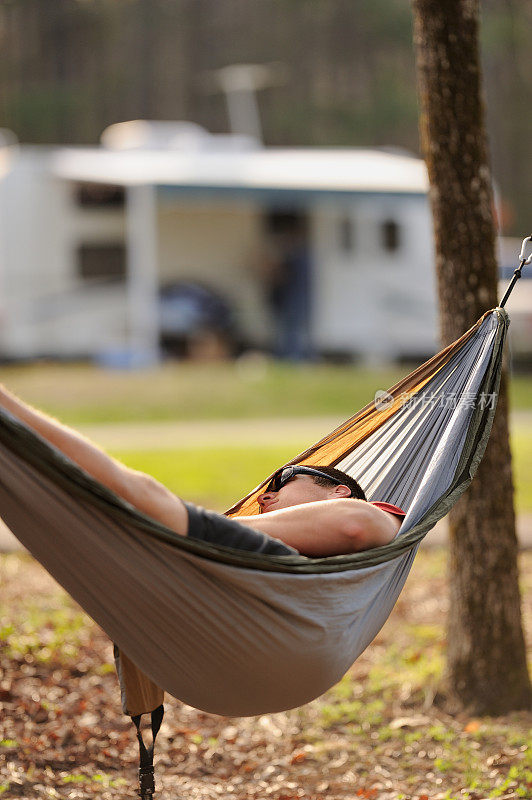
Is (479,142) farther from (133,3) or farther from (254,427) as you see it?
(133,3)

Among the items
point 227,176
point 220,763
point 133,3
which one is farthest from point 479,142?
point 133,3

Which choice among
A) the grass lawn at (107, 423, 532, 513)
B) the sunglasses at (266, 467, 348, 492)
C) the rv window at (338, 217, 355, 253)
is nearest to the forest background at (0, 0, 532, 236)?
the rv window at (338, 217, 355, 253)

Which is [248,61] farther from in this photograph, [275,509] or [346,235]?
[275,509]

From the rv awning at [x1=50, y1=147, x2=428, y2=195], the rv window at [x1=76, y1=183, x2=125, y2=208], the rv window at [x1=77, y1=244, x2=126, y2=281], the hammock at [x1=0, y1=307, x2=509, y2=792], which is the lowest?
the hammock at [x1=0, y1=307, x2=509, y2=792]


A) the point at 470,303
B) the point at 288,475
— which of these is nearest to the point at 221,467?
the point at 470,303

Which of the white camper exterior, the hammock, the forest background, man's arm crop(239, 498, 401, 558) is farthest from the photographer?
the forest background

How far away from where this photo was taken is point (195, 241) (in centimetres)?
1227

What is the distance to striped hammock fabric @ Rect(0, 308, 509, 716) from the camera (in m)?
1.79

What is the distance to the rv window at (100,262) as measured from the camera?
1158 centimetres

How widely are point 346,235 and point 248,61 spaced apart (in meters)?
13.4

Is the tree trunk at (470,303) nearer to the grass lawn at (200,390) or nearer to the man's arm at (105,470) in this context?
the man's arm at (105,470)

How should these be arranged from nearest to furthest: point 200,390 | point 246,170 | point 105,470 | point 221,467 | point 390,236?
point 105,470, point 221,467, point 200,390, point 246,170, point 390,236

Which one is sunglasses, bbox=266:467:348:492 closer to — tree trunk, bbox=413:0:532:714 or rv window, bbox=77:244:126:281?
tree trunk, bbox=413:0:532:714

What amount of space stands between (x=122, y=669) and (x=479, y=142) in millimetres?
1667
